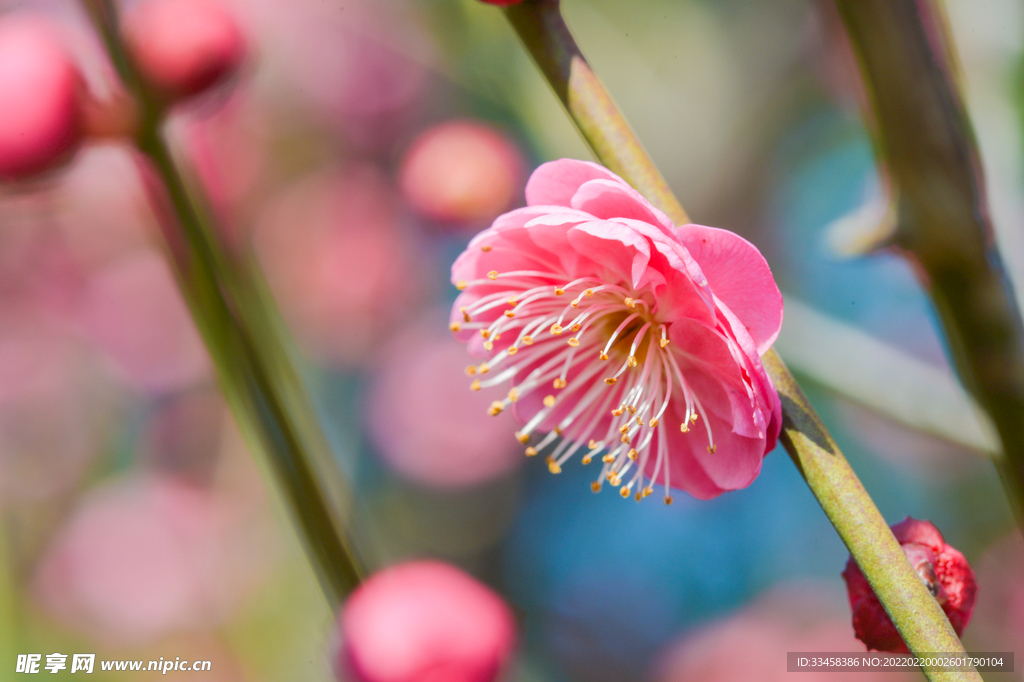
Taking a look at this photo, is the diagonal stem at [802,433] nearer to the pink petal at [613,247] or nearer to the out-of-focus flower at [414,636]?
the pink petal at [613,247]

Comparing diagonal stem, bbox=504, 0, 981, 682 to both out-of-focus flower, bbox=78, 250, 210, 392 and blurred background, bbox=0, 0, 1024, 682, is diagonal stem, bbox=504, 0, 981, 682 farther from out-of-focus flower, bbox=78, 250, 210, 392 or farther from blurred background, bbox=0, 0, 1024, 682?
out-of-focus flower, bbox=78, 250, 210, 392

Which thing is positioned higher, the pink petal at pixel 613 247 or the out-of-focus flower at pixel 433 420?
the pink petal at pixel 613 247

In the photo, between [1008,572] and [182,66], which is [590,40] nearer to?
[182,66]

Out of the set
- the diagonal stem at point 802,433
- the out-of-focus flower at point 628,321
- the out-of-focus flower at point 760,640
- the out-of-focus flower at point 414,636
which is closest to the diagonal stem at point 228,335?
the out-of-focus flower at point 414,636

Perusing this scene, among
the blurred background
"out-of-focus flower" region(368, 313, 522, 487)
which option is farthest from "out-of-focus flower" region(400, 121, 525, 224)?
"out-of-focus flower" region(368, 313, 522, 487)

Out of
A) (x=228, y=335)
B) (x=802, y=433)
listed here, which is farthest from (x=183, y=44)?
(x=802, y=433)
